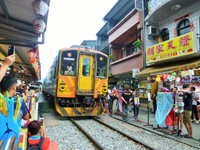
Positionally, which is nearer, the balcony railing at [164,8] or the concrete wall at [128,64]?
the balcony railing at [164,8]

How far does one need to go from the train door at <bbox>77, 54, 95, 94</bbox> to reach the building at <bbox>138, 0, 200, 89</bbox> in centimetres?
436

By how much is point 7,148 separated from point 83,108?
21.0 ft

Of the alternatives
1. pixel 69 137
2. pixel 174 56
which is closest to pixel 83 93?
pixel 69 137

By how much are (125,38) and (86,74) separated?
9.84 m

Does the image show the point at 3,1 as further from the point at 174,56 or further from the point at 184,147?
the point at 174,56

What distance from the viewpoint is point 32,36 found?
16.1 ft

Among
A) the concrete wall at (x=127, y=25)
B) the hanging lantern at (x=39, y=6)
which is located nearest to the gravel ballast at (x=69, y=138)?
the hanging lantern at (x=39, y=6)

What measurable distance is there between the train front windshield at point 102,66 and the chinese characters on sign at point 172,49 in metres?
3.97

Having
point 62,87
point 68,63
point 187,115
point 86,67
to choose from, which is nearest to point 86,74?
point 86,67

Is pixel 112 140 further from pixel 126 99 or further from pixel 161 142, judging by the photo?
pixel 126 99

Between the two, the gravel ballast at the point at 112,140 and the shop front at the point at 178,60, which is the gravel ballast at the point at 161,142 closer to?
the gravel ballast at the point at 112,140

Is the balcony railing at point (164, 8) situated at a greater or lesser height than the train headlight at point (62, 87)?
greater

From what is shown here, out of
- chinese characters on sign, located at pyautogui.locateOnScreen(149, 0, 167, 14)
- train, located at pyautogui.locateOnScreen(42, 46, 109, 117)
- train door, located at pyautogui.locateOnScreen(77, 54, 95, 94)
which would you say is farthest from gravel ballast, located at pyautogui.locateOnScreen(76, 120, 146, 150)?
chinese characters on sign, located at pyautogui.locateOnScreen(149, 0, 167, 14)

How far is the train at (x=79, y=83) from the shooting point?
7368mm
